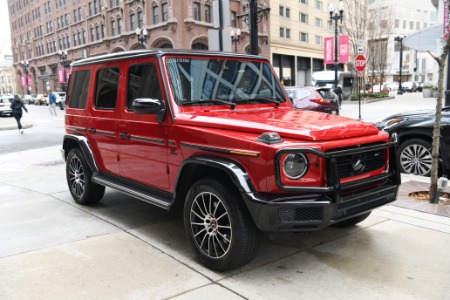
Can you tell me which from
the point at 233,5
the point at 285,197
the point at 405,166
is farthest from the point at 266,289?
the point at 233,5

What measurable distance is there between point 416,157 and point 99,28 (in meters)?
56.0

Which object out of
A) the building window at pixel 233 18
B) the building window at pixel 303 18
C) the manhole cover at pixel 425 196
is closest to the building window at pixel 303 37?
the building window at pixel 303 18

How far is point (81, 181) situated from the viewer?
19.3 ft

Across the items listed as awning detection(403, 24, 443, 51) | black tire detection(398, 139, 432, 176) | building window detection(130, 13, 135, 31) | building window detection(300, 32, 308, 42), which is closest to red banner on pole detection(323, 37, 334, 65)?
awning detection(403, 24, 443, 51)

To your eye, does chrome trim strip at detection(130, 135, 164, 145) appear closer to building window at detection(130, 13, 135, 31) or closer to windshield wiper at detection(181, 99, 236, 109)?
windshield wiper at detection(181, 99, 236, 109)

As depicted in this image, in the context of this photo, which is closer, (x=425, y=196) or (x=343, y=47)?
(x=425, y=196)

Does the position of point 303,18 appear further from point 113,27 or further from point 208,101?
point 208,101

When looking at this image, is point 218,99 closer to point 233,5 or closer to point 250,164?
point 250,164

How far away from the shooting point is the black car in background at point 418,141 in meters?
6.79

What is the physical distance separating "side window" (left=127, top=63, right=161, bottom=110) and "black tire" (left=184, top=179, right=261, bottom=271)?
1.26 m

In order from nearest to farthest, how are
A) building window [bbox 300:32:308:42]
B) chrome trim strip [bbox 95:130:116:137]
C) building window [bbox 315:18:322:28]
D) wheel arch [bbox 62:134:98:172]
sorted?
chrome trim strip [bbox 95:130:116:137], wheel arch [bbox 62:134:98:172], building window [bbox 300:32:308:42], building window [bbox 315:18:322:28]

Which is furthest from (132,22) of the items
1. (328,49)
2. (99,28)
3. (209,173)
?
(209,173)

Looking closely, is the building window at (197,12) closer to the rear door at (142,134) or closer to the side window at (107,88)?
the side window at (107,88)

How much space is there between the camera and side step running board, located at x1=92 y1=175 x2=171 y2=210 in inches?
165
